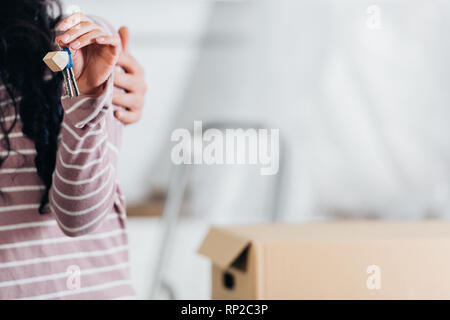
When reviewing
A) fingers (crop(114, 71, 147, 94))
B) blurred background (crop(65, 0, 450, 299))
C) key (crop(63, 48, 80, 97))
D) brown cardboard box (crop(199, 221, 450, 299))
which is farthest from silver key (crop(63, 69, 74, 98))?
blurred background (crop(65, 0, 450, 299))

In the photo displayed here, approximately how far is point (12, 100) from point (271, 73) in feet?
4.40

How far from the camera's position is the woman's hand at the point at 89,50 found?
1.73 ft

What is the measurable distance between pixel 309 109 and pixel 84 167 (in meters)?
1.58

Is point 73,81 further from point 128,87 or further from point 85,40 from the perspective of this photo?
point 128,87

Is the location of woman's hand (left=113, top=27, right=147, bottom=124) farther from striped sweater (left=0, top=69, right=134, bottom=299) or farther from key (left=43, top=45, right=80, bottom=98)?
key (left=43, top=45, right=80, bottom=98)

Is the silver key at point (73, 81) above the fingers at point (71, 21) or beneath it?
beneath

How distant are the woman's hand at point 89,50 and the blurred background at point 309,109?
110 cm

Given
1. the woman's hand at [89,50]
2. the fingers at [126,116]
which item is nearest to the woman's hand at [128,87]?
the fingers at [126,116]

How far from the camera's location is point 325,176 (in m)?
2.19

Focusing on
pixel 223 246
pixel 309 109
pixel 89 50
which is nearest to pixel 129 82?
pixel 89 50

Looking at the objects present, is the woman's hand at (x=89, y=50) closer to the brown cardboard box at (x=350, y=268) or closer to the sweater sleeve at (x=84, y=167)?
the sweater sleeve at (x=84, y=167)

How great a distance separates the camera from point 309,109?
2.11 meters
